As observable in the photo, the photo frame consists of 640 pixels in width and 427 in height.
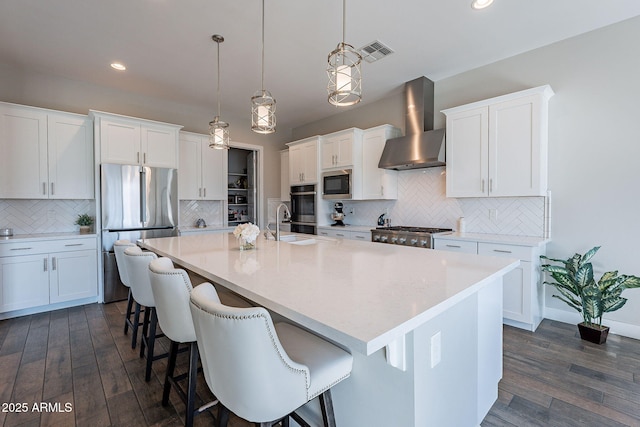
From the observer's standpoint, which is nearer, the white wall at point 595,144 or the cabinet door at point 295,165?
the white wall at point 595,144

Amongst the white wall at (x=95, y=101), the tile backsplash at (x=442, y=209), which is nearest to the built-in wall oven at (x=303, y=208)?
the tile backsplash at (x=442, y=209)

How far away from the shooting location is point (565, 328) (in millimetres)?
2949

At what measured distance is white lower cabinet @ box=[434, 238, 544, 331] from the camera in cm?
286

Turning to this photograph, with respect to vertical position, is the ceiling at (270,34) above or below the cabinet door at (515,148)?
above

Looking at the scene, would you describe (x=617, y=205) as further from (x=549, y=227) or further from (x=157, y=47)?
(x=157, y=47)

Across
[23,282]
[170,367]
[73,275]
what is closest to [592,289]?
[170,367]

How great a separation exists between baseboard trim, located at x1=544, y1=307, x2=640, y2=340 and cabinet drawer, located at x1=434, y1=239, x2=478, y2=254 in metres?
1.06

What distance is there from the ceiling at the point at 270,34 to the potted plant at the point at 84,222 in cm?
184

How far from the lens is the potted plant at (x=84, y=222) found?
12.8 ft

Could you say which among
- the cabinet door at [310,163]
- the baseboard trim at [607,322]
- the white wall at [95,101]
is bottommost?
the baseboard trim at [607,322]

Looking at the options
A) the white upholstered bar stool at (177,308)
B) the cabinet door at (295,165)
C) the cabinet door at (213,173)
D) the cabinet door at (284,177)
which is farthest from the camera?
the cabinet door at (284,177)

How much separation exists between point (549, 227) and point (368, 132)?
2584mm

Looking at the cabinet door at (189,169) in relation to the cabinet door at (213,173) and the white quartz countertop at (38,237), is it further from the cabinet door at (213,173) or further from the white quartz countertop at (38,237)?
the white quartz countertop at (38,237)

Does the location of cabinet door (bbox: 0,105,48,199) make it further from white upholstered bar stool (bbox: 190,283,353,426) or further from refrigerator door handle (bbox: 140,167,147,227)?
white upholstered bar stool (bbox: 190,283,353,426)
